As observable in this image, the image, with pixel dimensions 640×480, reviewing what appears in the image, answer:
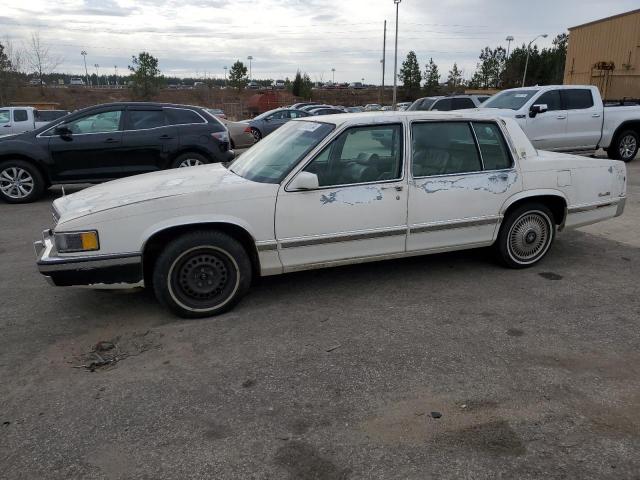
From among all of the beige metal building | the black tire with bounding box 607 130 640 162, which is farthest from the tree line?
the black tire with bounding box 607 130 640 162

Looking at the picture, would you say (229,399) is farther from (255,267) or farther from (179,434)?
(255,267)

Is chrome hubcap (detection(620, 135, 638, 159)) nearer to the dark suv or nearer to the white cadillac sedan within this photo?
the white cadillac sedan

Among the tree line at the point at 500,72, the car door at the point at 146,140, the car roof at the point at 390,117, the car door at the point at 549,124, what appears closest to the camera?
the car roof at the point at 390,117

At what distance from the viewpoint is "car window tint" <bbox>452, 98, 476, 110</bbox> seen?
693 inches

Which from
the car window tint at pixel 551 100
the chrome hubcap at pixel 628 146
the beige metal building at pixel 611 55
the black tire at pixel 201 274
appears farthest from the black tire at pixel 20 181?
the beige metal building at pixel 611 55

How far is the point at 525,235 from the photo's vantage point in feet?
16.5

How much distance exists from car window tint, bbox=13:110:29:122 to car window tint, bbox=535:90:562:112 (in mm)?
14230

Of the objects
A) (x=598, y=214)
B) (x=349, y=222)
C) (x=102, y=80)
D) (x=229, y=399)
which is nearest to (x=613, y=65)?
(x=598, y=214)

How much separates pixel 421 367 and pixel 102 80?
147724mm

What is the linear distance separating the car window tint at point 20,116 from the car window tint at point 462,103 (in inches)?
533

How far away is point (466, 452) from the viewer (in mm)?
2529

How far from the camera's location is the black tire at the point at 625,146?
40.8 ft

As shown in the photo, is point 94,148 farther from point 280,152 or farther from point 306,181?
point 306,181

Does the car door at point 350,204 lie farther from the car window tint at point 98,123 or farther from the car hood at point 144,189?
the car window tint at point 98,123
